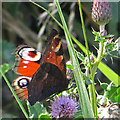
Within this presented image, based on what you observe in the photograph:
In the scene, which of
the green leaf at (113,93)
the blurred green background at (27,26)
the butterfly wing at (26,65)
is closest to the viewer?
the green leaf at (113,93)

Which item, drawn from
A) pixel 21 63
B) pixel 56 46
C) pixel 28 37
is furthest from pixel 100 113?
pixel 28 37

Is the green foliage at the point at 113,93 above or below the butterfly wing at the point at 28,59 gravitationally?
below

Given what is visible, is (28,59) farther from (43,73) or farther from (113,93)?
(113,93)

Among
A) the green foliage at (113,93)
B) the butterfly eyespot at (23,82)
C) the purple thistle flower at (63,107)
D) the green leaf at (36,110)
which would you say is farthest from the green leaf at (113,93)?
the butterfly eyespot at (23,82)

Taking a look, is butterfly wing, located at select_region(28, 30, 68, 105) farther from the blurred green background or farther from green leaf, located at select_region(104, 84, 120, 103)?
the blurred green background

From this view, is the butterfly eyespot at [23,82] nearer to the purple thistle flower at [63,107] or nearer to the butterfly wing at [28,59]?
the butterfly wing at [28,59]

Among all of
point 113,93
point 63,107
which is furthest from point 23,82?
point 113,93

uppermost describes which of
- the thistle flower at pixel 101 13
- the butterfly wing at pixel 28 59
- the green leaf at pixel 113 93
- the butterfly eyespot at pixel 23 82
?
the thistle flower at pixel 101 13
